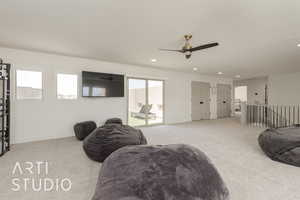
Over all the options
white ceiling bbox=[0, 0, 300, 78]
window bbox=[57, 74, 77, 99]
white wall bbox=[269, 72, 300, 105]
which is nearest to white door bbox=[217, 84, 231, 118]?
white wall bbox=[269, 72, 300, 105]

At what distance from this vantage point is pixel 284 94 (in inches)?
293

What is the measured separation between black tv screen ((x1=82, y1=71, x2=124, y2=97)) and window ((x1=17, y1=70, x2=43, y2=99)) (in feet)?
3.76

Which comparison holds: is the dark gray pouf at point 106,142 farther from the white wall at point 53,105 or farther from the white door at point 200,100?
the white door at point 200,100

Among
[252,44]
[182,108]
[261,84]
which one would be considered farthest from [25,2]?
[261,84]

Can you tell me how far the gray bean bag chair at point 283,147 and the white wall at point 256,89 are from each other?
753 centimetres

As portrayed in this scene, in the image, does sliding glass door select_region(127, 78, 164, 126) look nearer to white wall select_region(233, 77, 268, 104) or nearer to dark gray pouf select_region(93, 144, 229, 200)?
dark gray pouf select_region(93, 144, 229, 200)

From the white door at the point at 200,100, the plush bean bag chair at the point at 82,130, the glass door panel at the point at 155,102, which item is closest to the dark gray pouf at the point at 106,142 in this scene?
the plush bean bag chair at the point at 82,130

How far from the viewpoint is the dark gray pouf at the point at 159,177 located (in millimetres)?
1069

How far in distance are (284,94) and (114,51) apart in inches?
340

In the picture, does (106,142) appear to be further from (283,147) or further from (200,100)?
(200,100)

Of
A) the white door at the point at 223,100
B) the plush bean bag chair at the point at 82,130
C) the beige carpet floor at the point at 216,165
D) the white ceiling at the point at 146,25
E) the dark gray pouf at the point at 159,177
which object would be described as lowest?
the beige carpet floor at the point at 216,165

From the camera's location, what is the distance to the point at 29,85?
4.01 metres

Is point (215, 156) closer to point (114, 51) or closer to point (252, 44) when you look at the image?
point (252, 44)

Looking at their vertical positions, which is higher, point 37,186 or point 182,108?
point 182,108
